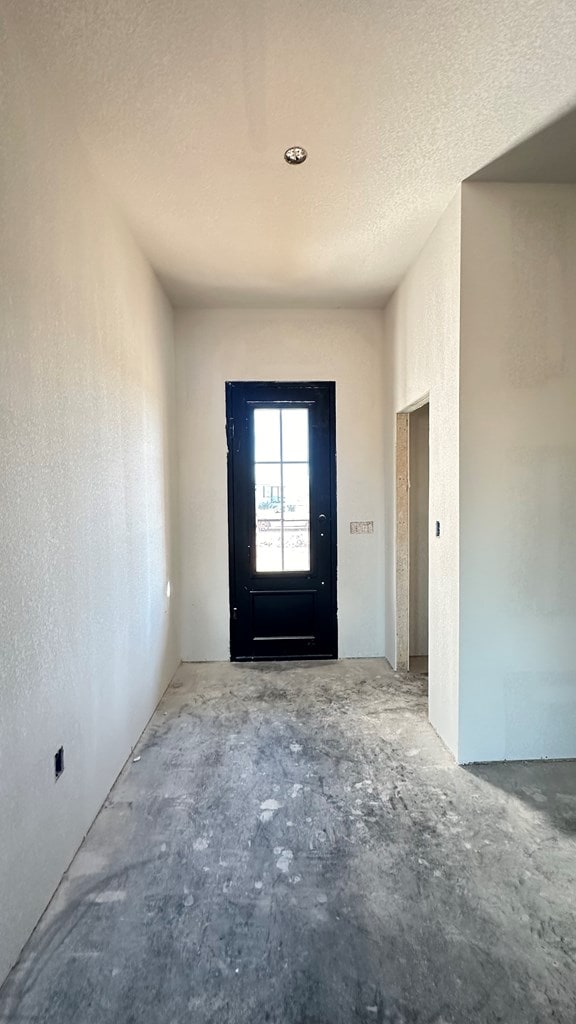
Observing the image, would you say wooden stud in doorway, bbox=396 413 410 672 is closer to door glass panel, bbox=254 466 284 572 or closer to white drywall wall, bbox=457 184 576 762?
door glass panel, bbox=254 466 284 572

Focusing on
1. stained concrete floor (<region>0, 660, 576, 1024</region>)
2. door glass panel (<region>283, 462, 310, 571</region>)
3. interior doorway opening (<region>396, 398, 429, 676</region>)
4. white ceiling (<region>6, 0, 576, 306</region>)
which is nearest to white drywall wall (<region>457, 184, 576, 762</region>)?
stained concrete floor (<region>0, 660, 576, 1024</region>)

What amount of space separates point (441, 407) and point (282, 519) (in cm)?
174

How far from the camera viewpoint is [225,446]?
12.8 feet

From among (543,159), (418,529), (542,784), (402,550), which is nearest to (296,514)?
(402,550)

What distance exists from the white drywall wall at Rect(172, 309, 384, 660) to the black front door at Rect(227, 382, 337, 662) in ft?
0.28

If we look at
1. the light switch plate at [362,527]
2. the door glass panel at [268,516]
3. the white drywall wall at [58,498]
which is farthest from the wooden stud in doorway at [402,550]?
the white drywall wall at [58,498]

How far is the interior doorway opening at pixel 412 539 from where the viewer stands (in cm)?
370

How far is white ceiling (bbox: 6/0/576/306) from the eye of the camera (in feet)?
4.70

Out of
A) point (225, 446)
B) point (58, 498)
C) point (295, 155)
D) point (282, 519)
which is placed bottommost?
point (282, 519)

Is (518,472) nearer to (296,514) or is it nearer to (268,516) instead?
Result: (296,514)

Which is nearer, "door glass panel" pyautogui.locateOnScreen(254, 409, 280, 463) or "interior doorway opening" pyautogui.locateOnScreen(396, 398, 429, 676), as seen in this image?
"interior doorway opening" pyautogui.locateOnScreen(396, 398, 429, 676)

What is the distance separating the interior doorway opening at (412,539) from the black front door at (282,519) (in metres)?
0.56

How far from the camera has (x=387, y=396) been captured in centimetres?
384

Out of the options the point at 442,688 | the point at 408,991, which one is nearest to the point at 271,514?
the point at 442,688
